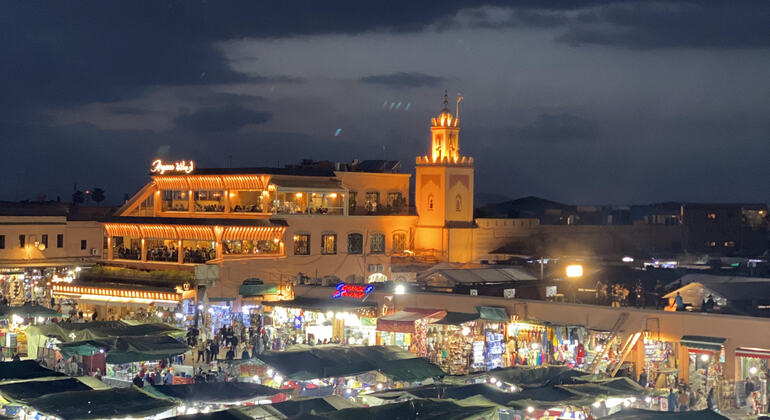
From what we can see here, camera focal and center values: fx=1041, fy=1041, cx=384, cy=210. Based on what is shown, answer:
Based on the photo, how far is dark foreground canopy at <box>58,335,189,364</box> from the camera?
98.4 ft

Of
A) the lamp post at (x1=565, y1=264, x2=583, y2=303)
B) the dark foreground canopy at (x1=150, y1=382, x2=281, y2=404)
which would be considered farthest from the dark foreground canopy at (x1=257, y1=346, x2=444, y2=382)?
the lamp post at (x1=565, y1=264, x2=583, y2=303)

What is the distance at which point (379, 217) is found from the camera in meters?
54.2

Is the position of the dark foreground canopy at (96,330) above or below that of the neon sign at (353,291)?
below

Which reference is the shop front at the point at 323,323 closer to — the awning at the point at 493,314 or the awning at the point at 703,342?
the awning at the point at 493,314

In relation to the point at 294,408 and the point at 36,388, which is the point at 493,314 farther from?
the point at 36,388

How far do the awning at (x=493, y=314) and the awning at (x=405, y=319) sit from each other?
4.71 ft

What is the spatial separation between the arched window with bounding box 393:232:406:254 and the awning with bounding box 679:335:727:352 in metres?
26.4

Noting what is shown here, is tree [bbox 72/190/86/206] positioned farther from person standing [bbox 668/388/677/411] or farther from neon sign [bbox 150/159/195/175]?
person standing [bbox 668/388/677/411]

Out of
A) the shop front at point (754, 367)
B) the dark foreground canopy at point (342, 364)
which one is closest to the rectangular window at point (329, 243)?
the dark foreground canopy at point (342, 364)

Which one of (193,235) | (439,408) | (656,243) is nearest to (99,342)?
(439,408)

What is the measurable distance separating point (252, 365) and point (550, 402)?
28.7ft

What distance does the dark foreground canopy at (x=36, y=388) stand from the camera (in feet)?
76.4

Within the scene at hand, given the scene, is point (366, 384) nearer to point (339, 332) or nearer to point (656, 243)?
point (339, 332)

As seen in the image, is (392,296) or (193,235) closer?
(392,296)
